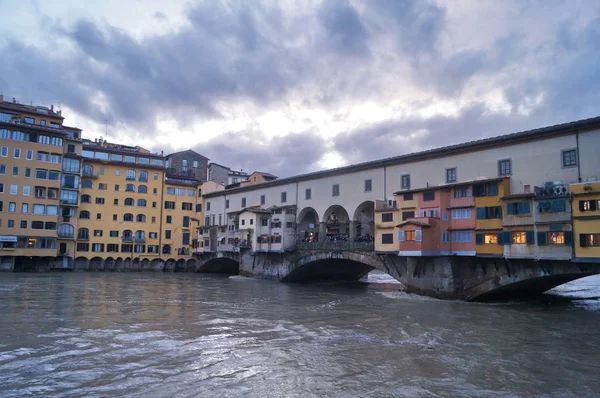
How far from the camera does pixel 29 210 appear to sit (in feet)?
203

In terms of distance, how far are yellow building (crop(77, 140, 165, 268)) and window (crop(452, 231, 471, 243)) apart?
5421 centimetres

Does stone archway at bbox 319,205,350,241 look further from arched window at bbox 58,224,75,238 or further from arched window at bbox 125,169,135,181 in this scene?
arched window at bbox 58,224,75,238

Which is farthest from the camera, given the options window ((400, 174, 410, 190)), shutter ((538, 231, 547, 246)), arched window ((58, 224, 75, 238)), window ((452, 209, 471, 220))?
arched window ((58, 224, 75, 238))

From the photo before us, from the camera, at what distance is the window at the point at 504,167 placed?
34.4 m

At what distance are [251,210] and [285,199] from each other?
4.87 m

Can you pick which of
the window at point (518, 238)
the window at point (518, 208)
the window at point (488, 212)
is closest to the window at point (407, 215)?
the window at point (488, 212)

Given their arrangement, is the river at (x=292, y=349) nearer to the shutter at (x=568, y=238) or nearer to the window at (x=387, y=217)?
the shutter at (x=568, y=238)

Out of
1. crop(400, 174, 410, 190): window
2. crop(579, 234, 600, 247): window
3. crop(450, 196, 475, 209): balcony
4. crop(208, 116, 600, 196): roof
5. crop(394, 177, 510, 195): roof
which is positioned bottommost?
crop(579, 234, 600, 247): window

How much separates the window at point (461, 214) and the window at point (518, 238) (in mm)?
4058

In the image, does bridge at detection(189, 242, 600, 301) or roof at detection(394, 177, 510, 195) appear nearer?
bridge at detection(189, 242, 600, 301)

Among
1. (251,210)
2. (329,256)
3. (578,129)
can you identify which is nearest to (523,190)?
(578,129)

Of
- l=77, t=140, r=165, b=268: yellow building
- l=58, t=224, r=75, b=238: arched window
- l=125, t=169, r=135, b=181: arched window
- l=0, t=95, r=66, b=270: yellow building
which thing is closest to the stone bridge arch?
l=77, t=140, r=165, b=268: yellow building

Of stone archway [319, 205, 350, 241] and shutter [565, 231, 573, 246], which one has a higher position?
stone archway [319, 205, 350, 241]

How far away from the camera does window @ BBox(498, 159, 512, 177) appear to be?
34.4 meters
